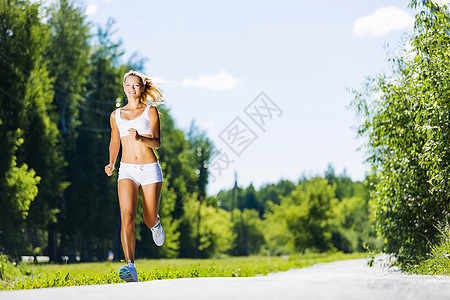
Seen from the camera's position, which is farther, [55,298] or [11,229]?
[11,229]

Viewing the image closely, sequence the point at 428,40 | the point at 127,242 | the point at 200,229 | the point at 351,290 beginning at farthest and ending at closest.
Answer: the point at 200,229 → the point at 428,40 → the point at 127,242 → the point at 351,290

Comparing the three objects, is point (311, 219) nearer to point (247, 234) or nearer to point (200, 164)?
point (200, 164)

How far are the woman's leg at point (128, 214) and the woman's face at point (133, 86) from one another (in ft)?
3.93

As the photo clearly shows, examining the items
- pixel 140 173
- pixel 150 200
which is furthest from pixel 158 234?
pixel 140 173

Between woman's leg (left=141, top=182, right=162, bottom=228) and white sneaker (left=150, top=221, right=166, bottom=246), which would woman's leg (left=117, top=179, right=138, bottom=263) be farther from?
white sneaker (left=150, top=221, right=166, bottom=246)

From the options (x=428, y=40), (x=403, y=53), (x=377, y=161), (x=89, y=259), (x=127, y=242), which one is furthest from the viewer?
(x=89, y=259)

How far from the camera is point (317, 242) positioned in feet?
131

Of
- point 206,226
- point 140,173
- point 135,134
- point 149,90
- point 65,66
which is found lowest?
point 206,226

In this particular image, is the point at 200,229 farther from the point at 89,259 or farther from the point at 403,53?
the point at 403,53

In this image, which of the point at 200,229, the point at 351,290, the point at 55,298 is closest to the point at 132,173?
the point at 55,298

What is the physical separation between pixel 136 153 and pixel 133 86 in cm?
95

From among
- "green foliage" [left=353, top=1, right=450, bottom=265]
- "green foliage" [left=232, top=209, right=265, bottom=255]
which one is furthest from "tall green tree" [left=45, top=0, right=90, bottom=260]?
"green foliage" [left=232, top=209, right=265, bottom=255]

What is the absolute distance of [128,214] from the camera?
683cm

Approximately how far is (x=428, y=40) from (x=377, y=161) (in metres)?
3.99
